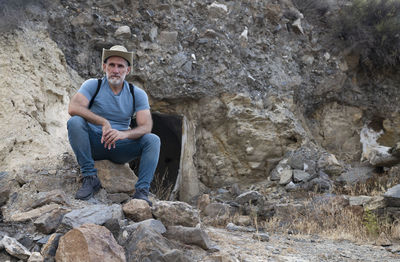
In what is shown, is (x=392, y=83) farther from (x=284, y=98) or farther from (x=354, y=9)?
(x=284, y=98)

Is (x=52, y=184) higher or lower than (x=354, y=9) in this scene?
lower

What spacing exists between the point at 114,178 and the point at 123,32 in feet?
14.2

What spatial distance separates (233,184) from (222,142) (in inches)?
35.2

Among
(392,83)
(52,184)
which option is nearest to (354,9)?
(392,83)

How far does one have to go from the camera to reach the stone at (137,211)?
282 centimetres

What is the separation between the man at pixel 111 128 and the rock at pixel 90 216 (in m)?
0.59

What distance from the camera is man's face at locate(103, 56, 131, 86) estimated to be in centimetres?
346

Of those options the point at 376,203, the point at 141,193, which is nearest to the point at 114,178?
the point at 141,193

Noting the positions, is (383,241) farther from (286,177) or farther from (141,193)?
(286,177)

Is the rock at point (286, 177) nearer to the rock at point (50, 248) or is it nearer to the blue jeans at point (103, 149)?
the blue jeans at point (103, 149)

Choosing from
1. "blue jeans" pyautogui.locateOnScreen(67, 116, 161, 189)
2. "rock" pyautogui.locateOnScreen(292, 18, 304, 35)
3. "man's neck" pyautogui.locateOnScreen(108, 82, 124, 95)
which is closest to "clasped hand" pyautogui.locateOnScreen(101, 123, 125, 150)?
"blue jeans" pyautogui.locateOnScreen(67, 116, 161, 189)

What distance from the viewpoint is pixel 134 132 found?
335 centimetres

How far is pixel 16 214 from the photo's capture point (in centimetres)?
275

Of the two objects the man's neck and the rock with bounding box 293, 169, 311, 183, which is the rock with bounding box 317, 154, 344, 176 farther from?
the man's neck
